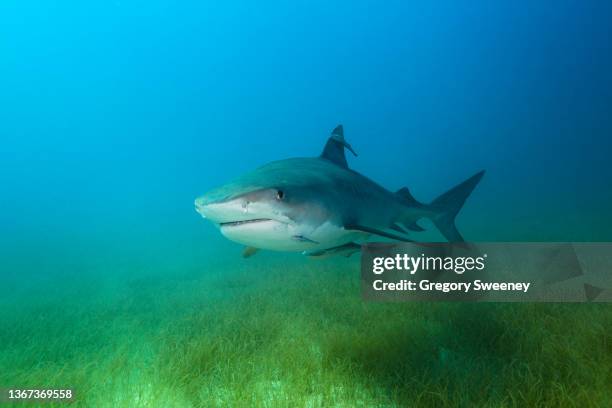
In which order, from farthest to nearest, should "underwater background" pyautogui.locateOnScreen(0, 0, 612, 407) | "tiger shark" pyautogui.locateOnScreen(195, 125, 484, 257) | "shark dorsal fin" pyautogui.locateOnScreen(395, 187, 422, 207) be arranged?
1. "shark dorsal fin" pyautogui.locateOnScreen(395, 187, 422, 207)
2. "underwater background" pyautogui.locateOnScreen(0, 0, 612, 407)
3. "tiger shark" pyautogui.locateOnScreen(195, 125, 484, 257)

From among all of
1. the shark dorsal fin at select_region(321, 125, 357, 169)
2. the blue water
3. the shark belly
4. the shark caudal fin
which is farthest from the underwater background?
the shark dorsal fin at select_region(321, 125, 357, 169)

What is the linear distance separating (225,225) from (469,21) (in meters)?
95.3

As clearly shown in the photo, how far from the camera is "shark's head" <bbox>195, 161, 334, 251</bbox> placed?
2773 mm

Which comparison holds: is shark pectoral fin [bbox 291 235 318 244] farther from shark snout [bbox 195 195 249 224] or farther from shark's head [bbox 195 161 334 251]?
shark snout [bbox 195 195 249 224]

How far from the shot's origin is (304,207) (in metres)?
3.16

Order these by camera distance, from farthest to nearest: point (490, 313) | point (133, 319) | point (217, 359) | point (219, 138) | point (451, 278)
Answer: point (219, 138)
point (133, 319)
point (490, 313)
point (451, 278)
point (217, 359)

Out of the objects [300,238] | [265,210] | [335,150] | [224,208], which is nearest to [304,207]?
[300,238]

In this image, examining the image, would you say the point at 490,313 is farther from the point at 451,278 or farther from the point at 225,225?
the point at 225,225

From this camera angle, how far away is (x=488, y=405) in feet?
7.91

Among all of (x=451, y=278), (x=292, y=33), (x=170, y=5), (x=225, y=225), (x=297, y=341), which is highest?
(x=170, y=5)

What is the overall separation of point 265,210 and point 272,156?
141879mm

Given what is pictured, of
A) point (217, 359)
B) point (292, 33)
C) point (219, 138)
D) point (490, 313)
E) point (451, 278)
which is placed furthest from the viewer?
point (219, 138)

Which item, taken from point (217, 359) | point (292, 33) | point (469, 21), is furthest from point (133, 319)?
point (292, 33)

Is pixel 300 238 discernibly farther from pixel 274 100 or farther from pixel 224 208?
pixel 274 100
